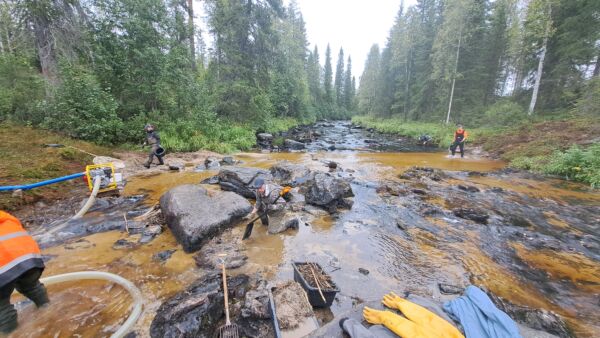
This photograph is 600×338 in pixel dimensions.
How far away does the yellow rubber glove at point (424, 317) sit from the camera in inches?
103

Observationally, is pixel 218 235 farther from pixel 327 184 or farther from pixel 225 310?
pixel 327 184

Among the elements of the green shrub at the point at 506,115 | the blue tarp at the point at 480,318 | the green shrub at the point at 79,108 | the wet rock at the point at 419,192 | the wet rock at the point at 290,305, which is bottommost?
the wet rock at the point at 290,305

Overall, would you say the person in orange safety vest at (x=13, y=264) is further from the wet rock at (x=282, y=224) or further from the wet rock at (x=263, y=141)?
the wet rock at (x=263, y=141)

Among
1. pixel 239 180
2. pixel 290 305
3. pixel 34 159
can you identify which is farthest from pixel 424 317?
pixel 34 159

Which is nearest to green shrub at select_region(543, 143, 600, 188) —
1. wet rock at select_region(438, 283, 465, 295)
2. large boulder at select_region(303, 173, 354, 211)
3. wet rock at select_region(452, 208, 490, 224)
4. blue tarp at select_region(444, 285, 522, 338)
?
wet rock at select_region(452, 208, 490, 224)

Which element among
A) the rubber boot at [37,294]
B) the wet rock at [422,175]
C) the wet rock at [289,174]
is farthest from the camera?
the wet rock at [422,175]

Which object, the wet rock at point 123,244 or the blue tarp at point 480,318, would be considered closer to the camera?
the blue tarp at point 480,318

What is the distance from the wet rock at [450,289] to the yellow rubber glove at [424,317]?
1.60 metres

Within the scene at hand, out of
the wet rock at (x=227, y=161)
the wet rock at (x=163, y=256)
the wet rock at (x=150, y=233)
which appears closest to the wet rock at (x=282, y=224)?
the wet rock at (x=163, y=256)

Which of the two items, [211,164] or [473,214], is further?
[211,164]

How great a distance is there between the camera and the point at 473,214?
7258mm

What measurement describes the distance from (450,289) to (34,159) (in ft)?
39.2

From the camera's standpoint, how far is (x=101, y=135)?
10992 mm

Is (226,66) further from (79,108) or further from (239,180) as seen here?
(239,180)
